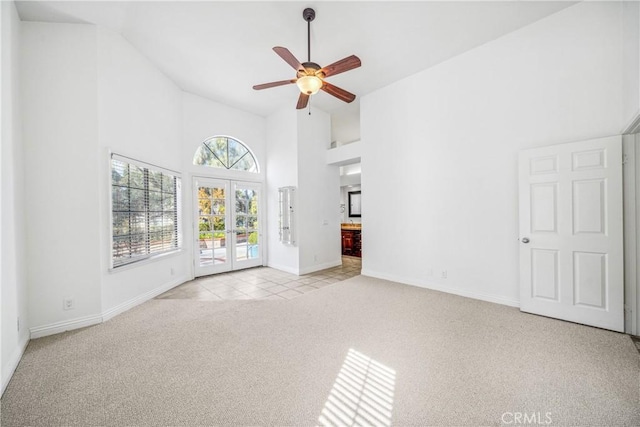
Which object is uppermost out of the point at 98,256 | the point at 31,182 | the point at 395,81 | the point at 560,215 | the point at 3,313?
the point at 395,81

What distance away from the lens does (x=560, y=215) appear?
2.85 meters

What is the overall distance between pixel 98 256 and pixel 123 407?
1946 millimetres

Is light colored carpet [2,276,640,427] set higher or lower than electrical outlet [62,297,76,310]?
lower

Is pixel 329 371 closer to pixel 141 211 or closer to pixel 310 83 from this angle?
pixel 310 83

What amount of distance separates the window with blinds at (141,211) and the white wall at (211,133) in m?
0.40

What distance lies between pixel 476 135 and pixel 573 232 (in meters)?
1.60

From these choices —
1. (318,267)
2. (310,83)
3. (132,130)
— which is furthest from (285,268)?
(310,83)

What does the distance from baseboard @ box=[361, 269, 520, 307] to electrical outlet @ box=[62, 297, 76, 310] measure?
4137 mm

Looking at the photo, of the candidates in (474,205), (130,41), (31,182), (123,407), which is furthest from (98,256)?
(474,205)

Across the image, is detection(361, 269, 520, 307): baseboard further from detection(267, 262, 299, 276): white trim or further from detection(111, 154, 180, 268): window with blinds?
detection(111, 154, 180, 268): window with blinds

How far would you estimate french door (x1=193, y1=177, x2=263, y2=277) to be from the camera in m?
4.97

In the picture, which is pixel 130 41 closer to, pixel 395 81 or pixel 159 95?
pixel 159 95

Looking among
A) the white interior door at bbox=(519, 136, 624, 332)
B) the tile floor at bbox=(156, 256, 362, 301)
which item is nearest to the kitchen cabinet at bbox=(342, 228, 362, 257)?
the tile floor at bbox=(156, 256, 362, 301)

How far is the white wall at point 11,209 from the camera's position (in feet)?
6.59
